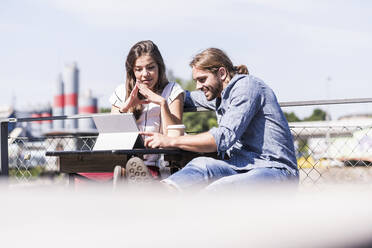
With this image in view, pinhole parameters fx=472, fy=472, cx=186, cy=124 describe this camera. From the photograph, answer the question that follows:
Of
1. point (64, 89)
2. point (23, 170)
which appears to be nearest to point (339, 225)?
point (23, 170)

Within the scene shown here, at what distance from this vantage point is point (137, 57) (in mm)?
3367

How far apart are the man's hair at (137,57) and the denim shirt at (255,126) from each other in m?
0.93

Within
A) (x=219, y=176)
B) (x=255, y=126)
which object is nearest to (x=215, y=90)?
(x=255, y=126)

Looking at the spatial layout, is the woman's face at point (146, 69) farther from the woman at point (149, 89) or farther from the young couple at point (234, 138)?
the young couple at point (234, 138)

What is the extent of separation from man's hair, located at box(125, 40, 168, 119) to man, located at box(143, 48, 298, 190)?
2.30ft

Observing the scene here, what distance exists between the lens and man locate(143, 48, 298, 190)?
7.70 feet

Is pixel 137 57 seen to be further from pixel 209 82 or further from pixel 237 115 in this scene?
pixel 237 115

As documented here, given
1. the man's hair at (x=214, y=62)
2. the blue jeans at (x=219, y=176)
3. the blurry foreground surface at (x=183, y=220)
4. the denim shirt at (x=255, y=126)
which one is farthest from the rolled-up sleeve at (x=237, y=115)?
the blurry foreground surface at (x=183, y=220)

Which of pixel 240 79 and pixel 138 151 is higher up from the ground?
pixel 240 79

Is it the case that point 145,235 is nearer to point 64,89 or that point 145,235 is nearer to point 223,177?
point 223,177

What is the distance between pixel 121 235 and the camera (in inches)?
15.5

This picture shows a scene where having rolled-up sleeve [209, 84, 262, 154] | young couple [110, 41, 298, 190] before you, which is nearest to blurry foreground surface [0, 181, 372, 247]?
young couple [110, 41, 298, 190]

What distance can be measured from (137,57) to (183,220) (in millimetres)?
2996

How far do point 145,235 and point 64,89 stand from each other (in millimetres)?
43701
